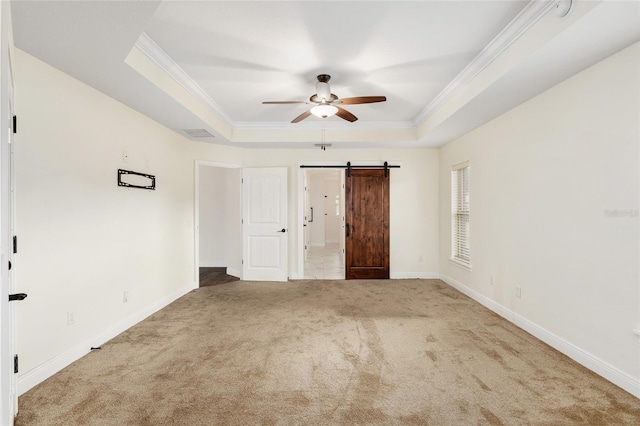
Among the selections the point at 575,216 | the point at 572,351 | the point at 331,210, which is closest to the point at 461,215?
the point at 575,216

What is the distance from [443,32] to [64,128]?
331cm

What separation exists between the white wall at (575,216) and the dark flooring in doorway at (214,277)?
436cm

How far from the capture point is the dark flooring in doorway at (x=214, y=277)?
5543 mm

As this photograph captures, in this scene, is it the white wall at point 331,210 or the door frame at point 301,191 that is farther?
the white wall at point 331,210

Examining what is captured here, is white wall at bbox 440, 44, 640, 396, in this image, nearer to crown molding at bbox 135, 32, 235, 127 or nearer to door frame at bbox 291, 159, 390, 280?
door frame at bbox 291, 159, 390, 280

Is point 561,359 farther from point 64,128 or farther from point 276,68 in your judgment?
point 64,128

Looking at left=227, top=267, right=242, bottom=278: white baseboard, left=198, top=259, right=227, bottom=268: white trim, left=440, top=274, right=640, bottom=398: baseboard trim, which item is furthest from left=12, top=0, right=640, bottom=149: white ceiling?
left=198, top=259, right=227, bottom=268: white trim

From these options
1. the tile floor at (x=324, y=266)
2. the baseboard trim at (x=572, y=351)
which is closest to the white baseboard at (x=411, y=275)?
the tile floor at (x=324, y=266)

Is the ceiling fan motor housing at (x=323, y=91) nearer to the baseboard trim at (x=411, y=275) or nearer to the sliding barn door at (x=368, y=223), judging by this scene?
the sliding barn door at (x=368, y=223)

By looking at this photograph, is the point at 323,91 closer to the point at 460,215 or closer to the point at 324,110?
the point at 324,110

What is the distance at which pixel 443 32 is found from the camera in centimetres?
253

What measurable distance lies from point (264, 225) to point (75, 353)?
11.0 feet

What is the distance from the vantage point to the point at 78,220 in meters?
2.79

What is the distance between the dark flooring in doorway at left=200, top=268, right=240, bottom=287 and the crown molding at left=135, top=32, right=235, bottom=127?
2950 millimetres
